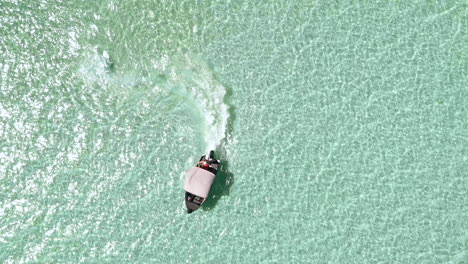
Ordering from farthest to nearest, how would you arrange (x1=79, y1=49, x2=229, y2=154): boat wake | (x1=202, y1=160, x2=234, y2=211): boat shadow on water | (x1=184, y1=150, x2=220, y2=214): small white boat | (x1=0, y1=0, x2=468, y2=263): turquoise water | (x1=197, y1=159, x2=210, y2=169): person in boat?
1. (x1=79, y1=49, x2=229, y2=154): boat wake
2. (x1=202, y1=160, x2=234, y2=211): boat shadow on water
3. (x1=0, y1=0, x2=468, y2=263): turquoise water
4. (x1=197, y1=159, x2=210, y2=169): person in boat
5. (x1=184, y1=150, x2=220, y2=214): small white boat

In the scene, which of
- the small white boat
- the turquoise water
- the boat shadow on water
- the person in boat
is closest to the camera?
the small white boat

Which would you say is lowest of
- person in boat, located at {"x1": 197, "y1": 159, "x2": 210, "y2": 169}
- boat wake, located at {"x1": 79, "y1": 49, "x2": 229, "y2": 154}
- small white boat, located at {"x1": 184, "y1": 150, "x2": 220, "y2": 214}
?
small white boat, located at {"x1": 184, "y1": 150, "x2": 220, "y2": 214}

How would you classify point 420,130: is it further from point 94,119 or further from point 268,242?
point 94,119

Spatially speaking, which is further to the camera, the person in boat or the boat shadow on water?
the boat shadow on water

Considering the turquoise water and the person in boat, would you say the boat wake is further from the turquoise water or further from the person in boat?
the person in boat

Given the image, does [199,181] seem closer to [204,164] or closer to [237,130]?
[204,164]

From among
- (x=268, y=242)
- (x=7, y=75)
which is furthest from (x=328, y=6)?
(x=7, y=75)

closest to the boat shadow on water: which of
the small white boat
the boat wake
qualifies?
the small white boat
